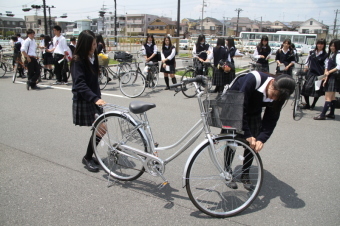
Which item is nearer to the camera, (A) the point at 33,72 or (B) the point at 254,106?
(B) the point at 254,106

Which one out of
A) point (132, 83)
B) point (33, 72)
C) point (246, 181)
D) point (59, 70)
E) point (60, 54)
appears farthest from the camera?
point (59, 70)

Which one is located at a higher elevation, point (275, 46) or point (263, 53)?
point (275, 46)

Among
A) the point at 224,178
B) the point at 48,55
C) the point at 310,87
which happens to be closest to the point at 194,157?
the point at 224,178

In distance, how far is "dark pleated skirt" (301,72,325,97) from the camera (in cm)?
650

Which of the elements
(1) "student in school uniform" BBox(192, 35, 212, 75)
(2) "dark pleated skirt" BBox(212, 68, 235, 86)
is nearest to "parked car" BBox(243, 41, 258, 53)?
(1) "student in school uniform" BBox(192, 35, 212, 75)

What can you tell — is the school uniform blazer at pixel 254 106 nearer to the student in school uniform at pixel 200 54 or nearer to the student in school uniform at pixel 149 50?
the student in school uniform at pixel 200 54

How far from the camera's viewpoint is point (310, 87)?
656cm

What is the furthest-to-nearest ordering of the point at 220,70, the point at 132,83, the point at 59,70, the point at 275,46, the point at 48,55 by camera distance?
the point at 275,46
the point at 48,55
the point at 59,70
the point at 132,83
the point at 220,70

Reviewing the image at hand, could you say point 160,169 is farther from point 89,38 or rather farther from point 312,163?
point 312,163

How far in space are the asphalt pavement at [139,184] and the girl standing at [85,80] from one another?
629 millimetres

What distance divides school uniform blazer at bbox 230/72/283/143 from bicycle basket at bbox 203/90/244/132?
197mm

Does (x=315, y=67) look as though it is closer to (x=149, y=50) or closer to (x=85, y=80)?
(x=149, y=50)

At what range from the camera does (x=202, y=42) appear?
8.72 metres

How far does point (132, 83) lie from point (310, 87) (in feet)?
16.0
